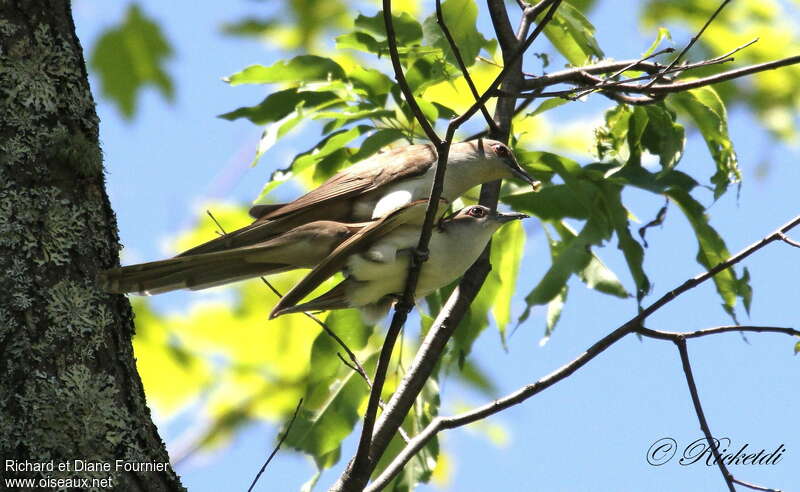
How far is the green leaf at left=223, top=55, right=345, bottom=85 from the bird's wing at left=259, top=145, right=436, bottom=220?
45 cm

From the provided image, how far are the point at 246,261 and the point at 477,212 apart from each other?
3.20 ft

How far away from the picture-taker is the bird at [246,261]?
324cm

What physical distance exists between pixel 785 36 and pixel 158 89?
3844mm

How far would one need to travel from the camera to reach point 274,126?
14.1 feet

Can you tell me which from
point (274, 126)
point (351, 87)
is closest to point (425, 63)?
point (351, 87)

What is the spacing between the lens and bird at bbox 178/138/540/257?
13.2 ft

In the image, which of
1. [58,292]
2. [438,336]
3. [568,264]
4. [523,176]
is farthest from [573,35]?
[58,292]

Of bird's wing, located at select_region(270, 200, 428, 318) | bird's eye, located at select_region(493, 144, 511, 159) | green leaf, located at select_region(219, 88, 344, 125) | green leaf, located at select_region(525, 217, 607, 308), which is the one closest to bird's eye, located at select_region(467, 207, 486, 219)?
bird's wing, located at select_region(270, 200, 428, 318)

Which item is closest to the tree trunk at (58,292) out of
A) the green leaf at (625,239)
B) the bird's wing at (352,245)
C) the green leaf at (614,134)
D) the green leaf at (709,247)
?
the bird's wing at (352,245)

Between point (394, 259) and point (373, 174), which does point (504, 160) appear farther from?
point (394, 259)

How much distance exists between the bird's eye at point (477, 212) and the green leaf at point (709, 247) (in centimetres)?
97

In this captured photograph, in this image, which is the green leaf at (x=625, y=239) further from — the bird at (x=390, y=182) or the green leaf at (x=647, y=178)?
the bird at (x=390, y=182)

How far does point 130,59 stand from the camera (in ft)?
19.0

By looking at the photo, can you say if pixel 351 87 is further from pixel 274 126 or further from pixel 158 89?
pixel 158 89
